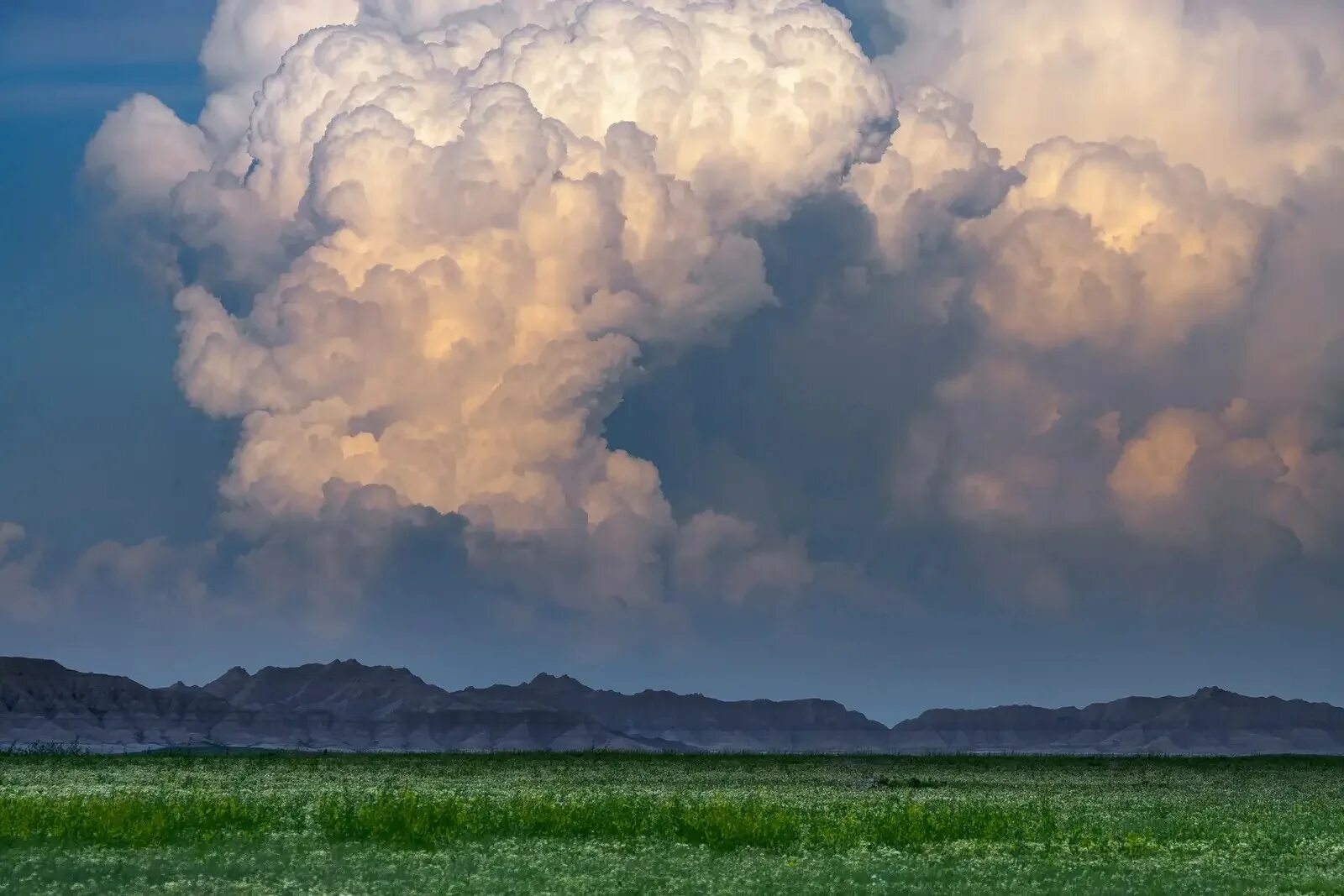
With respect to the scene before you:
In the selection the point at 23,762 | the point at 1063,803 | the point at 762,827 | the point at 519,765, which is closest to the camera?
the point at 762,827

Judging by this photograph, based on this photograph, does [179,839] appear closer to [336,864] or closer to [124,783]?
[336,864]

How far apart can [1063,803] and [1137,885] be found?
36393 millimetres

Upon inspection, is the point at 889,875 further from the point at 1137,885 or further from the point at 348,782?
the point at 348,782

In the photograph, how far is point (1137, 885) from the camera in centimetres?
4022

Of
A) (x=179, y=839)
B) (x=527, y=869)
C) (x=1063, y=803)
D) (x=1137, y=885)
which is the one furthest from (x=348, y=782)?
(x=1137, y=885)

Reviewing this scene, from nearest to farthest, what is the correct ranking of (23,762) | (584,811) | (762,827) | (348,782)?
(762,827), (584,811), (348,782), (23,762)

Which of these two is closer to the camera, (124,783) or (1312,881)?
(1312,881)

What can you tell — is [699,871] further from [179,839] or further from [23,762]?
[23,762]

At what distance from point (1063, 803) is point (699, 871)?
3923 cm

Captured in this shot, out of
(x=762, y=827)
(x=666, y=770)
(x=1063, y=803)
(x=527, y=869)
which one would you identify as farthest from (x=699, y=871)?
(x=666, y=770)

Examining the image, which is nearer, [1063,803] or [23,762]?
[1063,803]

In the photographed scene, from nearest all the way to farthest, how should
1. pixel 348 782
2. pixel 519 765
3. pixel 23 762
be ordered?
pixel 348 782
pixel 23 762
pixel 519 765

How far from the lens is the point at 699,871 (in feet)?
135

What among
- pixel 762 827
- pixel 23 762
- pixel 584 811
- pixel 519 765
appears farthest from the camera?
pixel 519 765
